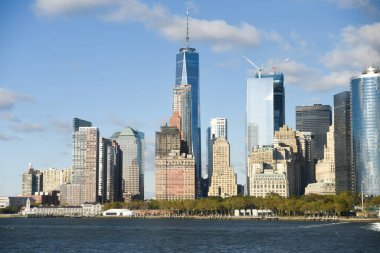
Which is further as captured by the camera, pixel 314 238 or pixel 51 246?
pixel 314 238

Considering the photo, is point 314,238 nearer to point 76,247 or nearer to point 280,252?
point 280,252

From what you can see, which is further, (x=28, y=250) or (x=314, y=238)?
(x=314, y=238)

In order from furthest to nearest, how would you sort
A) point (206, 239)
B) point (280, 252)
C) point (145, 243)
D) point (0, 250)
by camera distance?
point (206, 239)
point (145, 243)
point (0, 250)
point (280, 252)

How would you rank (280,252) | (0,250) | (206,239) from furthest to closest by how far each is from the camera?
1. (206,239)
2. (0,250)
3. (280,252)

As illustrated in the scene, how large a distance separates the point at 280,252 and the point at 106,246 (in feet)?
101

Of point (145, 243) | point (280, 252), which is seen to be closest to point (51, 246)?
point (145, 243)

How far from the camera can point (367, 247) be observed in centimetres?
11938

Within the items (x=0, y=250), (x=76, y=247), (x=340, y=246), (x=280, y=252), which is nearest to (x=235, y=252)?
(x=280, y=252)

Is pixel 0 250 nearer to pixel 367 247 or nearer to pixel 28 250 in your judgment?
pixel 28 250

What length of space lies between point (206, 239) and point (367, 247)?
34478mm

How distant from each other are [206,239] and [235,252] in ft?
100

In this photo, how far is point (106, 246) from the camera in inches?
4985

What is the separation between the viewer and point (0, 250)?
395 feet

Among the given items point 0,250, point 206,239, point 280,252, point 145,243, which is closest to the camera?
point 280,252
